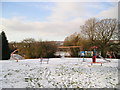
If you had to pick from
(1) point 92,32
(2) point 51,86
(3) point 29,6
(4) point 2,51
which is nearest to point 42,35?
(4) point 2,51

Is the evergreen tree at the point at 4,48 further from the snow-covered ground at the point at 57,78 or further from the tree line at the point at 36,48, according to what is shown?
the snow-covered ground at the point at 57,78

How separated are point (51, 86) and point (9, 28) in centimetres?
1076

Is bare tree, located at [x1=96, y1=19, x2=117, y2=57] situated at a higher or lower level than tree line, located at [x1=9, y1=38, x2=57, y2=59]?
higher

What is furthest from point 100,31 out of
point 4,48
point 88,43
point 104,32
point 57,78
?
point 4,48

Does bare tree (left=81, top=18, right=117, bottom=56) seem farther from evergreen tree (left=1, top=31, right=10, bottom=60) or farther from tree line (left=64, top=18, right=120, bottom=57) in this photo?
evergreen tree (left=1, top=31, right=10, bottom=60)

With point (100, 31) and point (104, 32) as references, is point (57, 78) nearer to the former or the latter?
point (100, 31)

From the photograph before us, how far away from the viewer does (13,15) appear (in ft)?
30.9

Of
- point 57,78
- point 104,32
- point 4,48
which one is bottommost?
point 57,78

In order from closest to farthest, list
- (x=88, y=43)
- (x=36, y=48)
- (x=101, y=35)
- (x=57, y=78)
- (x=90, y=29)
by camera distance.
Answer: (x=57, y=78) → (x=36, y=48) → (x=88, y=43) → (x=101, y=35) → (x=90, y=29)

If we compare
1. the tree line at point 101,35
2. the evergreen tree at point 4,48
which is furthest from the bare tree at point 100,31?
the evergreen tree at point 4,48

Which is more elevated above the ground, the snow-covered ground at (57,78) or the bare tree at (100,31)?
the bare tree at (100,31)

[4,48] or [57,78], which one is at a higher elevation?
[4,48]

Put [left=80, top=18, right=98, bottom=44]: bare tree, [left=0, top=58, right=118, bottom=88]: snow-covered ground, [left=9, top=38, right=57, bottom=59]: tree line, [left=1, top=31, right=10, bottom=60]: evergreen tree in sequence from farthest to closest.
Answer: [left=1, top=31, right=10, bottom=60]: evergreen tree < [left=80, top=18, right=98, bottom=44]: bare tree < [left=9, top=38, right=57, bottom=59]: tree line < [left=0, top=58, right=118, bottom=88]: snow-covered ground

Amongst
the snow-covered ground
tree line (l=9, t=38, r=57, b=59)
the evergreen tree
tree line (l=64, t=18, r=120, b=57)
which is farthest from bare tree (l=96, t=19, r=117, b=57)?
the evergreen tree
